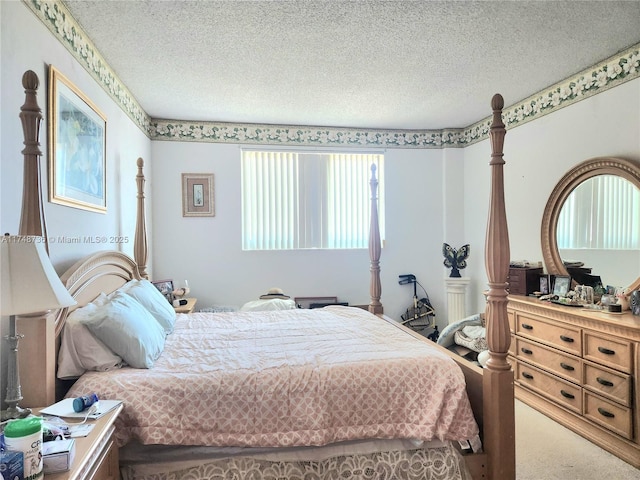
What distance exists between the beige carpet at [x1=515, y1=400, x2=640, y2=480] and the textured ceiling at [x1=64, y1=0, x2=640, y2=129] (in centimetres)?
260

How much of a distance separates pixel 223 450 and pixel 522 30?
9.35 ft

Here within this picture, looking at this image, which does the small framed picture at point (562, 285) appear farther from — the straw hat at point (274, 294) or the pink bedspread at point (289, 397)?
the straw hat at point (274, 294)

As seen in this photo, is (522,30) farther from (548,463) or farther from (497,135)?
(548,463)

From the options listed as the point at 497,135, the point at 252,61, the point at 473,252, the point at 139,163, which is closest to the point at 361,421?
the point at 497,135

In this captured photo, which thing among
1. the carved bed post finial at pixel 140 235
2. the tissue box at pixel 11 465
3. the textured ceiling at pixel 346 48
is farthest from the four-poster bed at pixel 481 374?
the carved bed post finial at pixel 140 235

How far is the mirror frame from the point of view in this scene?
2.57 metres

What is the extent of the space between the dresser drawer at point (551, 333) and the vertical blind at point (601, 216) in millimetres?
708

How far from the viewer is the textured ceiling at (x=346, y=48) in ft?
6.98

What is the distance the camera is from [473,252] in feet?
14.7

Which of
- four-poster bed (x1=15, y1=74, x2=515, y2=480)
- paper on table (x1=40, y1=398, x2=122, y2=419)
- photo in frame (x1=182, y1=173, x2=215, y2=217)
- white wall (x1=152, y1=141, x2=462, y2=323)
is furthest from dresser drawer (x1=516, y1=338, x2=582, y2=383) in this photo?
photo in frame (x1=182, y1=173, x2=215, y2=217)

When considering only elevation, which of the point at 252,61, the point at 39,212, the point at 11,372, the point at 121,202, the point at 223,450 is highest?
the point at 252,61

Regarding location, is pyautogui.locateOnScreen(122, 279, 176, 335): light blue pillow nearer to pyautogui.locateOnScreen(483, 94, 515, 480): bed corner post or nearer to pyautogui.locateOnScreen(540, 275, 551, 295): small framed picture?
pyautogui.locateOnScreen(483, 94, 515, 480): bed corner post

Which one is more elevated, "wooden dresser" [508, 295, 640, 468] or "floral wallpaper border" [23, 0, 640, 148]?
"floral wallpaper border" [23, 0, 640, 148]

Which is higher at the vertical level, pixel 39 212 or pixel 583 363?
pixel 39 212
